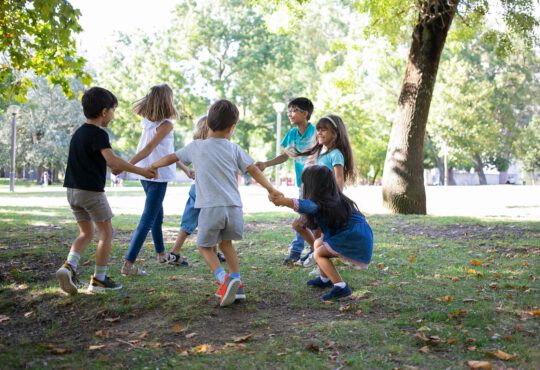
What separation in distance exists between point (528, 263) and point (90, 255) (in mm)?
5147

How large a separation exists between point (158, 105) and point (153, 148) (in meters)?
0.44

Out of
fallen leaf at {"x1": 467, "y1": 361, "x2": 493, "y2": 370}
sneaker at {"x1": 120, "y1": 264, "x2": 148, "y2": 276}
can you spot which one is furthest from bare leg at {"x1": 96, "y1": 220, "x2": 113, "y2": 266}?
fallen leaf at {"x1": 467, "y1": 361, "x2": 493, "y2": 370}

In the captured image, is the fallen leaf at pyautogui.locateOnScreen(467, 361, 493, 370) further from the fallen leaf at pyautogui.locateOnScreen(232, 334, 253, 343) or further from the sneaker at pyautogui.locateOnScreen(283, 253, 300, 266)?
the sneaker at pyautogui.locateOnScreen(283, 253, 300, 266)

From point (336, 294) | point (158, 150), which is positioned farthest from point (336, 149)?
point (158, 150)

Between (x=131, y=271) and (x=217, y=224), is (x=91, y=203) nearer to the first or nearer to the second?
(x=131, y=271)

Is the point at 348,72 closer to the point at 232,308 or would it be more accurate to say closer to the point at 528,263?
the point at 528,263

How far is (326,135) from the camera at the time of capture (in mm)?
5637

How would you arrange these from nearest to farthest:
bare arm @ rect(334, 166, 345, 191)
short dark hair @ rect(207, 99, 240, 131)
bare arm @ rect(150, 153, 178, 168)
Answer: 1. short dark hair @ rect(207, 99, 240, 131)
2. bare arm @ rect(150, 153, 178, 168)
3. bare arm @ rect(334, 166, 345, 191)

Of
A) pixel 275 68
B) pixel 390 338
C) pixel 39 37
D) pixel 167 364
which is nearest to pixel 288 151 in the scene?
pixel 390 338

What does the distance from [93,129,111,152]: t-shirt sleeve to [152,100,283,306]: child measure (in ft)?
2.16

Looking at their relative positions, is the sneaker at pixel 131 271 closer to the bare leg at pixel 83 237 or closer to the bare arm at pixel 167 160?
the bare leg at pixel 83 237

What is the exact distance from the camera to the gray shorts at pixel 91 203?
496cm

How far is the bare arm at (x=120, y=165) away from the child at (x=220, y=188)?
47 cm

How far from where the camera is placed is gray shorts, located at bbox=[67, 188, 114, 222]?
496cm
